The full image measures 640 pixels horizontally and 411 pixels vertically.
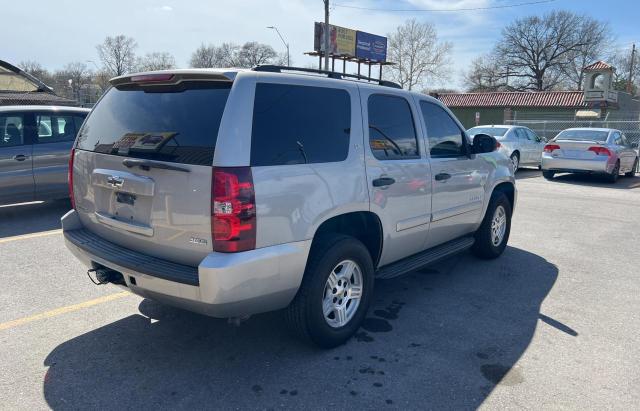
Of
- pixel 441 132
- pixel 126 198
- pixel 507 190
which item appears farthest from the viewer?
pixel 507 190

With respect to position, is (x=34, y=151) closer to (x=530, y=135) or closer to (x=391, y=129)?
(x=391, y=129)

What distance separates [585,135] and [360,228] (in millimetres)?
12730

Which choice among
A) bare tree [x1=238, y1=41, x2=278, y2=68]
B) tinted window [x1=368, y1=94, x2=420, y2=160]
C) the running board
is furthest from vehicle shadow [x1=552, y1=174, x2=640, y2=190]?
bare tree [x1=238, y1=41, x2=278, y2=68]

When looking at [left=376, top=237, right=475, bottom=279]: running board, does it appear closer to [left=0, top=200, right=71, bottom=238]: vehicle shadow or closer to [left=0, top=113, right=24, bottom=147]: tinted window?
[left=0, top=200, right=71, bottom=238]: vehicle shadow

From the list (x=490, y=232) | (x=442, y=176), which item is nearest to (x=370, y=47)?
(x=490, y=232)

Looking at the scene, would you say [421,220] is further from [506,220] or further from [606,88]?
[606,88]

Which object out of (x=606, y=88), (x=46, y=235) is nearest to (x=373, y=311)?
(x=46, y=235)

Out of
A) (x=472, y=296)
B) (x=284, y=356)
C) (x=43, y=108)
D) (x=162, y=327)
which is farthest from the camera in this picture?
(x=43, y=108)

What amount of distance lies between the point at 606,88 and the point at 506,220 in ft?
108

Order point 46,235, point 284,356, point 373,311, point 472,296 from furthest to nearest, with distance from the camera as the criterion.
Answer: point 46,235 < point 472,296 < point 373,311 < point 284,356

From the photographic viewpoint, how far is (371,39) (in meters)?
47.2

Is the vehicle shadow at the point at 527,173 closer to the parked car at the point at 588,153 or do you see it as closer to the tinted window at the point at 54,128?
the parked car at the point at 588,153

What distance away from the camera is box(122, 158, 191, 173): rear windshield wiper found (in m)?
2.89

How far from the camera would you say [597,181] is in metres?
14.4
